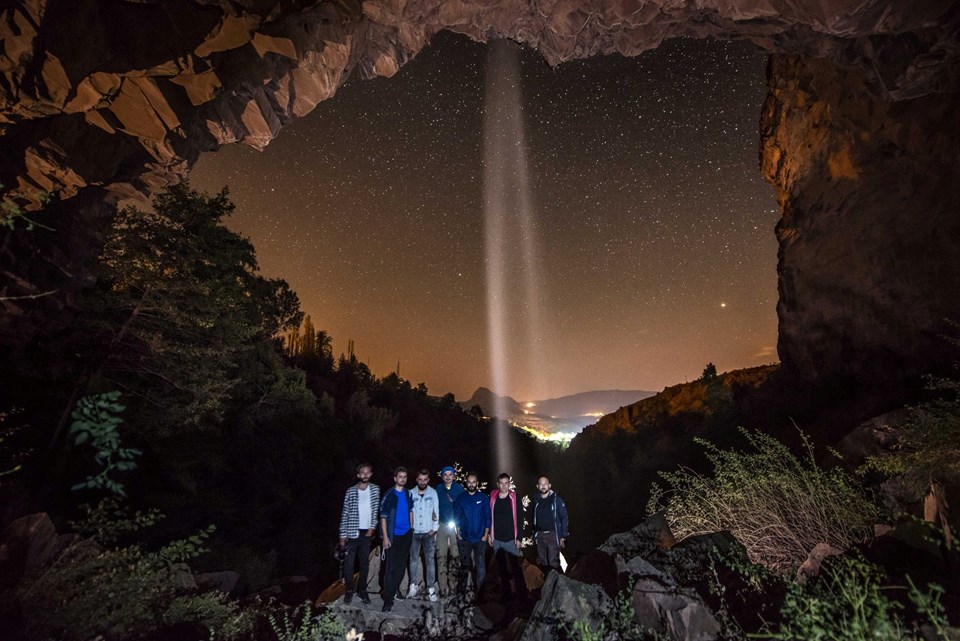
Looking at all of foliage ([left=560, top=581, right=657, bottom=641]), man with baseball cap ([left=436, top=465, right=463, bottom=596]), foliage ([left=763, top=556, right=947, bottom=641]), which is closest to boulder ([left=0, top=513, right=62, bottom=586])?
man with baseball cap ([left=436, top=465, right=463, bottom=596])

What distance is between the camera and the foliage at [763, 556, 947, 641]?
6.89 feet

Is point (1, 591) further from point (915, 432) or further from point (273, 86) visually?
point (915, 432)

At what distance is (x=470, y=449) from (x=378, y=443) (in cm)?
1112

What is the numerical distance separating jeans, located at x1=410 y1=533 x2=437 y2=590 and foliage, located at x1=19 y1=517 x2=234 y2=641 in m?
2.37

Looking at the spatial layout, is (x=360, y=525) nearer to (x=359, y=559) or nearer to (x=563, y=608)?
(x=359, y=559)

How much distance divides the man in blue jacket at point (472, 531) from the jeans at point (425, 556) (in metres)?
0.46

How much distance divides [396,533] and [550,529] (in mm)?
2555

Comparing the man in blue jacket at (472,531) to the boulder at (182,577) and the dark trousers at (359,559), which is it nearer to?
the dark trousers at (359,559)

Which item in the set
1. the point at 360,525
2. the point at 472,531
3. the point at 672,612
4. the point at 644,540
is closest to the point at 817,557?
the point at 672,612

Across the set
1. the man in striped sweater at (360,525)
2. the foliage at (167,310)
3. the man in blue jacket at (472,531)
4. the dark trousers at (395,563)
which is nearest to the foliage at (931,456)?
the man in blue jacket at (472,531)

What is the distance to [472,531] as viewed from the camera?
260 inches

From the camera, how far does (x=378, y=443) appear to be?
27.6 metres

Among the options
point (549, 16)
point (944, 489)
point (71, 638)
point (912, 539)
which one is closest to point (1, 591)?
point (71, 638)

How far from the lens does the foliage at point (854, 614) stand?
6.89 ft
